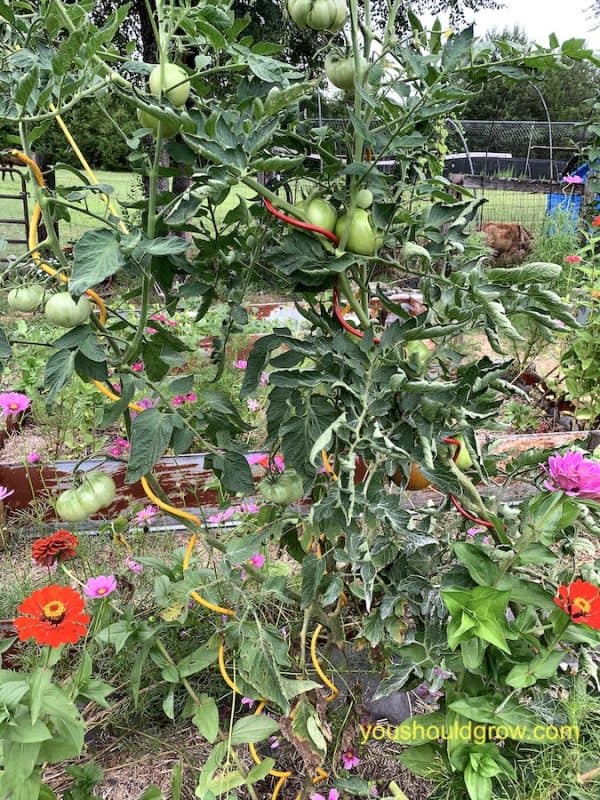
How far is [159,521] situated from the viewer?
6.53ft

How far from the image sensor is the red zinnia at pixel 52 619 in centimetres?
85

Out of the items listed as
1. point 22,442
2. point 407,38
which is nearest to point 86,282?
point 407,38

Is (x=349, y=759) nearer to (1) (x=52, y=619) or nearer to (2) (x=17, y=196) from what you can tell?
(1) (x=52, y=619)

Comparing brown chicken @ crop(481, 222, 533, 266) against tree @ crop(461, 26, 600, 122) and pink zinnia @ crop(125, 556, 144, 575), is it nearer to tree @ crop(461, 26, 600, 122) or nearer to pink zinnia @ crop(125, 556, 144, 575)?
pink zinnia @ crop(125, 556, 144, 575)

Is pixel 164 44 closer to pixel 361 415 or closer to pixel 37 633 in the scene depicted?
pixel 361 415

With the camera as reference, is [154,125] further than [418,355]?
No

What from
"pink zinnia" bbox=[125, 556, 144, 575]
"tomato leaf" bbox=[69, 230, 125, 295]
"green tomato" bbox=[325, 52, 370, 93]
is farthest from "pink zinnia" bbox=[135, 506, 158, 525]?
"green tomato" bbox=[325, 52, 370, 93]

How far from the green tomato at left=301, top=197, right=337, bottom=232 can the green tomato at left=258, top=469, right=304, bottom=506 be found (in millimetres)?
384

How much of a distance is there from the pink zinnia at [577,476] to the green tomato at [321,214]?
17.5 inches

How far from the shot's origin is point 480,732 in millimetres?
923

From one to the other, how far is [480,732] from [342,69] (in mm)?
935

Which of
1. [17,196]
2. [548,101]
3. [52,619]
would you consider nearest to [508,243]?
[17,196]

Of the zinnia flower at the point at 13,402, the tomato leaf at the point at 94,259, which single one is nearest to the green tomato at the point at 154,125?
the tomato leaf at the point at 94,259

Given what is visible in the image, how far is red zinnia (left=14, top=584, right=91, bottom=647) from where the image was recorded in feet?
2.78
